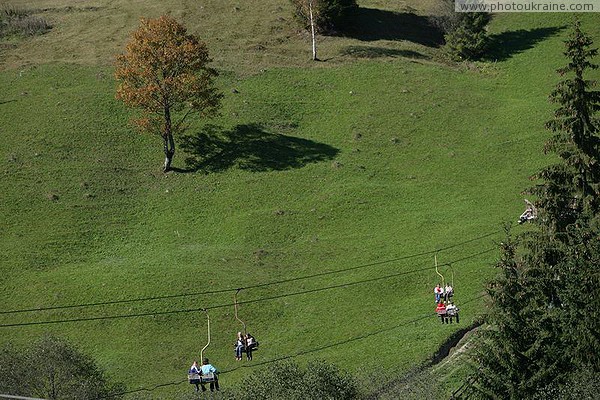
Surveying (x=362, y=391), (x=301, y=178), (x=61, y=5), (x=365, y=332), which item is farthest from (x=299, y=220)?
(x=61, y=5)

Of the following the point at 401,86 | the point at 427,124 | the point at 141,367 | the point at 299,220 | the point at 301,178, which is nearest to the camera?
the point at 141,367

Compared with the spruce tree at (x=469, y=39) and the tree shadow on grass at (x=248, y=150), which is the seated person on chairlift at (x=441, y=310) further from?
the spruce tree at (x=469, y=39)

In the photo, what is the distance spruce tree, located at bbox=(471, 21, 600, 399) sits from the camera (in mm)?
43969

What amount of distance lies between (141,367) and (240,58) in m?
49.2

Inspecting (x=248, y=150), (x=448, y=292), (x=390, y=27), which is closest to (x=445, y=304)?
(x=448, y=292)

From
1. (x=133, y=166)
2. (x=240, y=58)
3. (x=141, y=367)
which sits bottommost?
(x=141, y=367)

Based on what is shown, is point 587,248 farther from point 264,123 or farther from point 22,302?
point 264,123

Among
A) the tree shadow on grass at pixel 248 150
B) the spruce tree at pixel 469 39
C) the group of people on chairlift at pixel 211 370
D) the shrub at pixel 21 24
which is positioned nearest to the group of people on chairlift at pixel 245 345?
the group of people on chairlift at pixel 211 370

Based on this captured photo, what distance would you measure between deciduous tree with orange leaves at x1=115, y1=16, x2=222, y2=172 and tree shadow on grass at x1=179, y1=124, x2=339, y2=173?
3298 millimetres

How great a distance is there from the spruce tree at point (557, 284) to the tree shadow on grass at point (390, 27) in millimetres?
57969

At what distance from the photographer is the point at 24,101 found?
9244 cm

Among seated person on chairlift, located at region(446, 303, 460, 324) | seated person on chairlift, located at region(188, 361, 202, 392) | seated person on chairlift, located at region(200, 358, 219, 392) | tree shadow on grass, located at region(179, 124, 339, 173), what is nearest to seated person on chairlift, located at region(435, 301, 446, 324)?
seated person on chairlift, located at region(446, 303, 460, 324)

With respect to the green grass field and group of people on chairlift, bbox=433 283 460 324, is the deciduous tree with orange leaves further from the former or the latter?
group of people on chairlift, bbox=433 283 460 324

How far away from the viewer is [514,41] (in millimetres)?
106688
